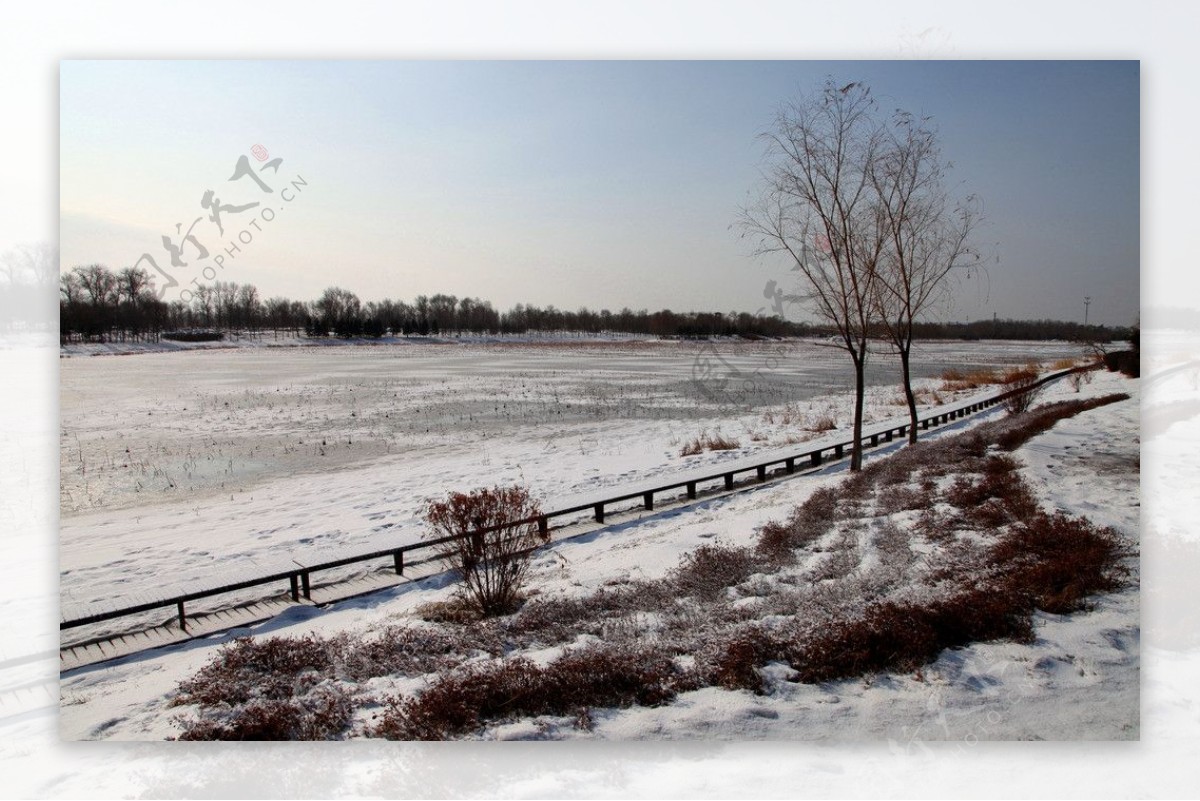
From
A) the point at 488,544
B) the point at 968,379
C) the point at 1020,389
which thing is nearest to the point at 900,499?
the point at 968,379

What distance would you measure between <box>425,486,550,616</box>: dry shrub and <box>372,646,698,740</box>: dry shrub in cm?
62

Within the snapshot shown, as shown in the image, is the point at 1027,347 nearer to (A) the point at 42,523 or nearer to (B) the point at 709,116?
(B) the point at 709,116

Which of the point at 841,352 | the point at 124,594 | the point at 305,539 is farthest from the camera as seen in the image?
the point at 841,352

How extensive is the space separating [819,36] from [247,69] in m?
3.59

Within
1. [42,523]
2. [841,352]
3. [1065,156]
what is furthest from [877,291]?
[42,523]

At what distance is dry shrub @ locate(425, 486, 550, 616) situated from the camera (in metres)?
4.15

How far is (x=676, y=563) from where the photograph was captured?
14.5ft

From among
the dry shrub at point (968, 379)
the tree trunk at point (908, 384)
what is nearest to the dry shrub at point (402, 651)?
the tree trunk at point (908, 384)

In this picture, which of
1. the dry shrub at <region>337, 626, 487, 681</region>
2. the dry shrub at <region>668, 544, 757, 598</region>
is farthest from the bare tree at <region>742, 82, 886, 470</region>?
the dry shrub at <region>337, 626, 487, 681</region>

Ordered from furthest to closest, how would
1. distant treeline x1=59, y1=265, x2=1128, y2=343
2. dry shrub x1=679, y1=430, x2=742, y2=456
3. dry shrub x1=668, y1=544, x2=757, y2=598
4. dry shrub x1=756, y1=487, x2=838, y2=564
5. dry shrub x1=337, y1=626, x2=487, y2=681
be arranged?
dry shrub x1=679, y1=430, x2=742, y2=456 → dry shrub x1=756, y1=487, x2=838, y2=564 → dry shrub x1=668, y1=544, x2=757, y2=598 → distant treeline x1=59, y1=265, x2=1128, y2=343 → dry shrub x1=337, y1=626, x2=487, y2=681

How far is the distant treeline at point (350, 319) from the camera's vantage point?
4.02 m

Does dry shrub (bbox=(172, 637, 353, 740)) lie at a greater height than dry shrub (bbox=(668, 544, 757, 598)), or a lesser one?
lesser

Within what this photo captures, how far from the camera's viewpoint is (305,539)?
4594mm

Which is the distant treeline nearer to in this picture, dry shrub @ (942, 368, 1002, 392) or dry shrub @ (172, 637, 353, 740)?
dry shrub @ (942, 368, 1002, 392)
